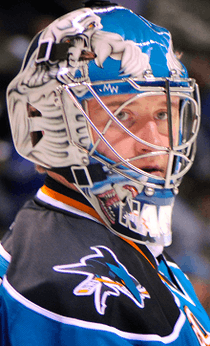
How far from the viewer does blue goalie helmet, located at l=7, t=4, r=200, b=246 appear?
897 mm

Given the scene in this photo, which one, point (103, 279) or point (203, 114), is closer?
point (103, 279)

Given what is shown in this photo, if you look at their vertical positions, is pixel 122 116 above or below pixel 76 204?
above

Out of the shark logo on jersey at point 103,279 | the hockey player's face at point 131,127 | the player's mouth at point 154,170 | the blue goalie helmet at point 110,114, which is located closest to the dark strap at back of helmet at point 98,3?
the blue goalie helmet at point 110,114

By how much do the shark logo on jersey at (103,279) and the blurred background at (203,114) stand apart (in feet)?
2.30

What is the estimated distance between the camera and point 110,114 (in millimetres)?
871

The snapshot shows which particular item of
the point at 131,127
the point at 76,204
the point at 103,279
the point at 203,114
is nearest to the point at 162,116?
the point at 131,127

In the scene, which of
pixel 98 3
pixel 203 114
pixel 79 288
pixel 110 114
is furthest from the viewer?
pixel 203 114

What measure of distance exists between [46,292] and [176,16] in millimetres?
1315

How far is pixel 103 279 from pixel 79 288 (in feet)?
0.18

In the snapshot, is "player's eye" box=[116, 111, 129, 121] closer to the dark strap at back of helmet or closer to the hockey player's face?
the hockey player's face

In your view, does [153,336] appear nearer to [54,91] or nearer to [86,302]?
[86,302]

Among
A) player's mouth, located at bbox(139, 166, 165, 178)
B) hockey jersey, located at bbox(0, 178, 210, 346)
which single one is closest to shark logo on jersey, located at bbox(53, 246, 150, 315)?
hockey jersey, located at bbox(0, 178, 210, 346)

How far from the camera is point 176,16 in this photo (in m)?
1.63

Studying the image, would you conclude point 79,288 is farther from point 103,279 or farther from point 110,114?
point 110,114
